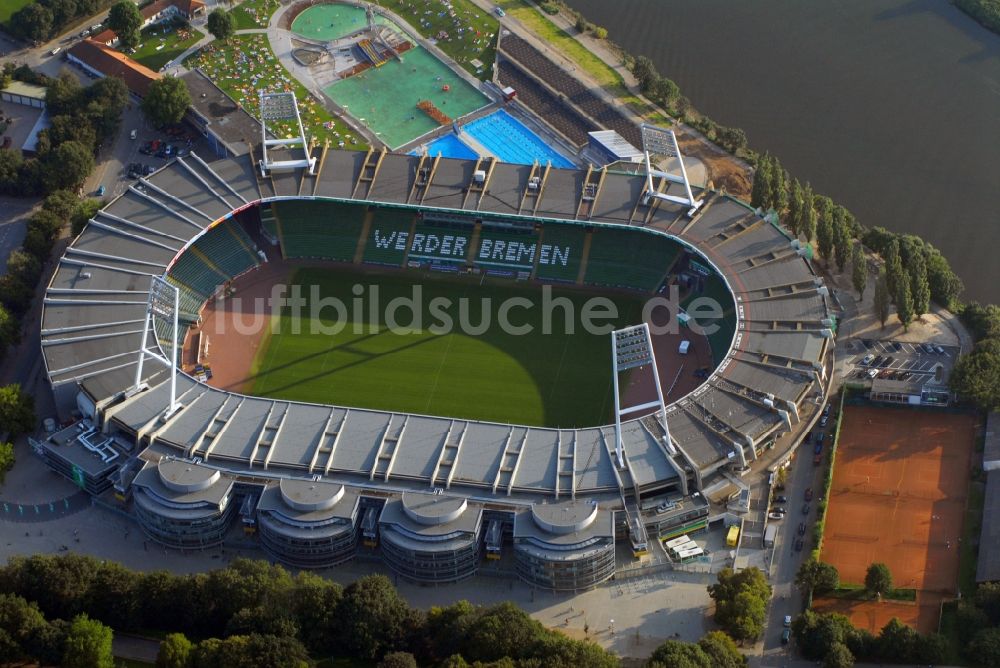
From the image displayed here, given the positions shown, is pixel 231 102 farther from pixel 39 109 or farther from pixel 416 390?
pixel 416 390

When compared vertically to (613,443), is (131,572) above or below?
Result: below

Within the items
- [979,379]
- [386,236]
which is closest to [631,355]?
[979,379]

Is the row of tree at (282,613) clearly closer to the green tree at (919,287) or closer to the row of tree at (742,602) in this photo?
the row of tree at (742,602)

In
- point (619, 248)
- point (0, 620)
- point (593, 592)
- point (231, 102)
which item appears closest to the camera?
point (0, 620)

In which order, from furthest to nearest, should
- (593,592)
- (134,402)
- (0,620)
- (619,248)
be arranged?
(619,248) → (134,402) → (593,592) → (0,620)

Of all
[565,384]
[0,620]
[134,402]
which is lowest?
[0,620]

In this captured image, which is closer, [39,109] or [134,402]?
[134,402]

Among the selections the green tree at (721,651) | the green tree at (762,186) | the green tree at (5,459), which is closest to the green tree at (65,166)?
the green tree at (5,459)

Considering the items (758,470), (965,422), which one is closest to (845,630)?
(758,470)
